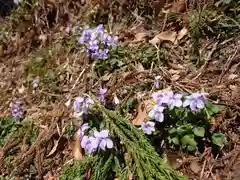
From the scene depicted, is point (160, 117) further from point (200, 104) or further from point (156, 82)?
point (156, 82)

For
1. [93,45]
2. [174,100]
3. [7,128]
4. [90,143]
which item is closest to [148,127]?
[174,100]

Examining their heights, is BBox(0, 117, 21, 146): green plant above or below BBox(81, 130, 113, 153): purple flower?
below

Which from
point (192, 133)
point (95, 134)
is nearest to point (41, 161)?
point (95, 134)

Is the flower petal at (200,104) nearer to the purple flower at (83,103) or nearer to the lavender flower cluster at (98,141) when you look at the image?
the lavender flower cluster at (98,141)

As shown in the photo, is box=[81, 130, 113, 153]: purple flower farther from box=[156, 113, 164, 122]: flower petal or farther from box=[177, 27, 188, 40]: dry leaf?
box=[177, 27, 188, 40]: dry leaf

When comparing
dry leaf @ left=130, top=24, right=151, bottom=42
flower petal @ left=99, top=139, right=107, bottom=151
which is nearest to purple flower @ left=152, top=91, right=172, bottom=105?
flower petal @ left=99, top=139, right=107, bottom=151

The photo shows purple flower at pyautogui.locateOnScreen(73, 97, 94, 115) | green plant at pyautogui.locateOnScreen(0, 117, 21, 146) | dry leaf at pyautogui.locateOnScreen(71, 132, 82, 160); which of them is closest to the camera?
purple flower at pyautogui.locateOnScreen(73, 97, 94, 115)
